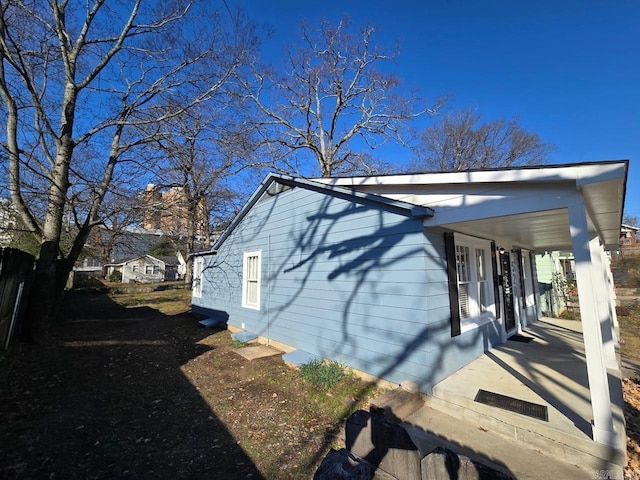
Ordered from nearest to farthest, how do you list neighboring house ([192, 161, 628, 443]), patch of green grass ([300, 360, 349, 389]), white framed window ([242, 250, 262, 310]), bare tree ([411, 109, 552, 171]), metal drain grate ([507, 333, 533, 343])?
neighboring house ([192, 161, 628, 443]) < patch of green grass ([300, 360, 349, 389]) < metal drain grate ([507, 333, 533, 343]) < white framed window ([242, 250, 262, 310]) < bare tree ([411, 109, 552, 171])

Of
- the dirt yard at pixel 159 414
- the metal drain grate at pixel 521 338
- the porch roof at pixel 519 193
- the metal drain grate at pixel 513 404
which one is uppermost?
the porch roof at pixel 519 193

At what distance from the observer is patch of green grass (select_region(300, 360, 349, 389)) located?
4.64 m

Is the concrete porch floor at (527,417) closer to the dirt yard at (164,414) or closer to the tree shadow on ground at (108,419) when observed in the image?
the dirt yard at (164,414)

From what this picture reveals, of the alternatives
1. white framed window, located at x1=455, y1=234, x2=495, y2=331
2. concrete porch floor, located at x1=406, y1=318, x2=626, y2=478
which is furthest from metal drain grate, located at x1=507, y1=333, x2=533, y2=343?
white framed window, located at x1=455, y1=234, x2=495, y2=331

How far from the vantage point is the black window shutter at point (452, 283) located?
4475mm

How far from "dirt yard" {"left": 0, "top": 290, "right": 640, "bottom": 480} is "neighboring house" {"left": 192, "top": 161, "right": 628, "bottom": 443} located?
2.99 ft

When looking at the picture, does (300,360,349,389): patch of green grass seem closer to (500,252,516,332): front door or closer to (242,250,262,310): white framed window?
(242,250,262,310): white framed window

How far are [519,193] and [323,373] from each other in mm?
3884

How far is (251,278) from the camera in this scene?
816 centimetres

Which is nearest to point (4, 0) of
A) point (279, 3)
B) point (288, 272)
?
point (279, 3)

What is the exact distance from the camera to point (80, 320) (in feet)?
32.7

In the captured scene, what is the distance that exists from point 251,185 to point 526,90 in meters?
15.1

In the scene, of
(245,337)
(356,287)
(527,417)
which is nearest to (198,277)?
(245,337)

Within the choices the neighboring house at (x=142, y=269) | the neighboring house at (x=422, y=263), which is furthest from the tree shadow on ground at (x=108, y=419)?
the neighboring house at (x=142, y=269)
